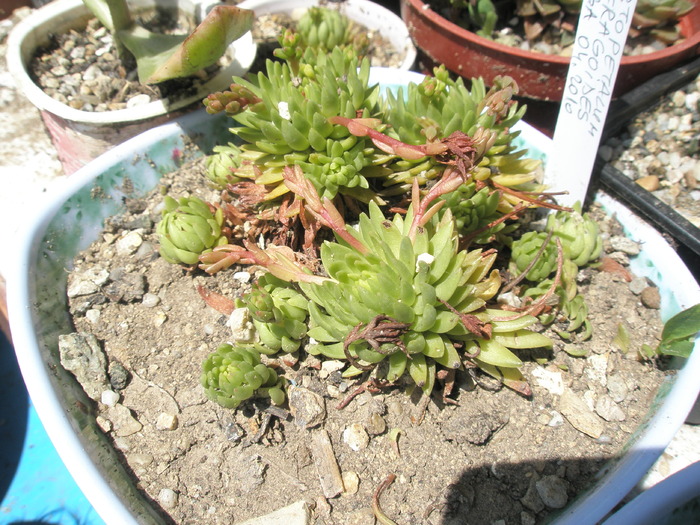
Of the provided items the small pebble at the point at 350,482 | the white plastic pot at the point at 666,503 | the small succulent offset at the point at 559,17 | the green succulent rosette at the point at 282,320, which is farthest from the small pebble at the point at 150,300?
the small succulent offset at the point at 559,17

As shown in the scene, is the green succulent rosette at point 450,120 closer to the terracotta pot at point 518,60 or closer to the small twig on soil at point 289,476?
the terracotta pot at point 518,60

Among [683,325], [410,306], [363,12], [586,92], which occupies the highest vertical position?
[586,92]

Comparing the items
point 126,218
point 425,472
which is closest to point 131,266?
point 126,218

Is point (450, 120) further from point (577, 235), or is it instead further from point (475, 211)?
point (577, 235)

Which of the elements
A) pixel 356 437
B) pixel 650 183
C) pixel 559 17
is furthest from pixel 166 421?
pixel 559 17

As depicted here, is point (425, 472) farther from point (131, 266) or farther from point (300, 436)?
point (131, 266)

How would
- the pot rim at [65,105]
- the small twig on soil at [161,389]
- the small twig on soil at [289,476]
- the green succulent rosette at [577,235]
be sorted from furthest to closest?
the pot rim at [65,105]
the green succulent rosette at [577,235]
the small twig on soil at [161,389]
the small twig on soil at [289,476]
